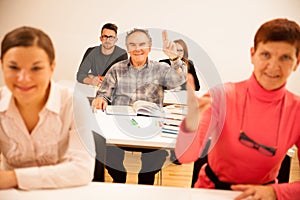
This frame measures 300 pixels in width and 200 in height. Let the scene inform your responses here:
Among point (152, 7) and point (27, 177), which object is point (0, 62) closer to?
point (27, 177)

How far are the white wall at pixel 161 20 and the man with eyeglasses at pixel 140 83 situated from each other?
98 millimetres

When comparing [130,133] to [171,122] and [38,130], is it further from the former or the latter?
[38,130]

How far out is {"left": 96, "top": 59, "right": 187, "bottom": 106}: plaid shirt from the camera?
131 centimetres

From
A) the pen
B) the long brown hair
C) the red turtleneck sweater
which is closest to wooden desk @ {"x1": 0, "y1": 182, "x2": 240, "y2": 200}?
the red turtleneck sweater

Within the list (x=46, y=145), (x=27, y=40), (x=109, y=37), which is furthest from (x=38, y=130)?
(x=109, y=37)

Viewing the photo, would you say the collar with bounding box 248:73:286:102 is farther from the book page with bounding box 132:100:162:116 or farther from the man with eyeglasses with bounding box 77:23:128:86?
the book page with bounding box 132:100:162:116

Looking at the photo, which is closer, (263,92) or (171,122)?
(263,92)

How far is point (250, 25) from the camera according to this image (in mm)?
1272

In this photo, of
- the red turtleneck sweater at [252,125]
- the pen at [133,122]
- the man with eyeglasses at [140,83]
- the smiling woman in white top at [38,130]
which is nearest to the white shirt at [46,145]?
the smiling woman in white top at [38,130]

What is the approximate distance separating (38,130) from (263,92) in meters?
0.64

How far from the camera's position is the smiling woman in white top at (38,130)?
0.90 m

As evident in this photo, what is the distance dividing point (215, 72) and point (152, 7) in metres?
0.37

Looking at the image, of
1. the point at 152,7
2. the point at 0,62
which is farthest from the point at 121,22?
the point at 0,62

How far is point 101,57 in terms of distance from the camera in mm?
1188
